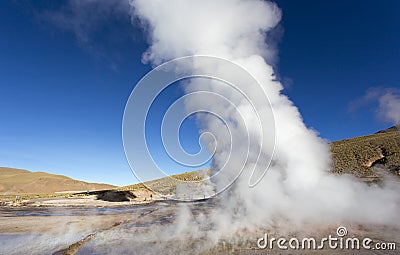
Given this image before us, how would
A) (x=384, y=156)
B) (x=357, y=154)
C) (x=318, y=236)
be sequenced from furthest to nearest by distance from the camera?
(x=357, y=154) < (x=384, y=156) < (x=318, y=236)

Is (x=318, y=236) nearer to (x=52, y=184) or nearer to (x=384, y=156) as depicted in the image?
(x=384, y=156)

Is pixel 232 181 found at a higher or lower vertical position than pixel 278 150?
lower

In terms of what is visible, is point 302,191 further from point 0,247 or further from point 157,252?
point 0,247

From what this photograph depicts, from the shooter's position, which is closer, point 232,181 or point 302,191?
point 302,191

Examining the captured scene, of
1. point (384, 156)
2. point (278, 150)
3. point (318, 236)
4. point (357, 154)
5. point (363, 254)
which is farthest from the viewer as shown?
point (357, 154)

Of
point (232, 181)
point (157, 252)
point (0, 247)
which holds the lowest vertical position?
point (0, 247)

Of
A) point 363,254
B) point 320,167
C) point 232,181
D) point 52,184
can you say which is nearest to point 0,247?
point 232,181

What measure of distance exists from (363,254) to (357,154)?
4125 cm

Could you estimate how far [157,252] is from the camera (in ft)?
32.7

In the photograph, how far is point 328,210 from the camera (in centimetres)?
1495

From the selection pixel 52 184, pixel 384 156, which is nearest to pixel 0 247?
pixel 384 156

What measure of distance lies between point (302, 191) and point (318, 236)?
5565mm

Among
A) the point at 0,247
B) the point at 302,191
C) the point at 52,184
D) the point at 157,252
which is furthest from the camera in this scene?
the point at 52,184

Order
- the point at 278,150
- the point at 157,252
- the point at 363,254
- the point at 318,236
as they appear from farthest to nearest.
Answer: the point at 278,150, the point at 318,236, the point at 157,252, the point at 363,254
